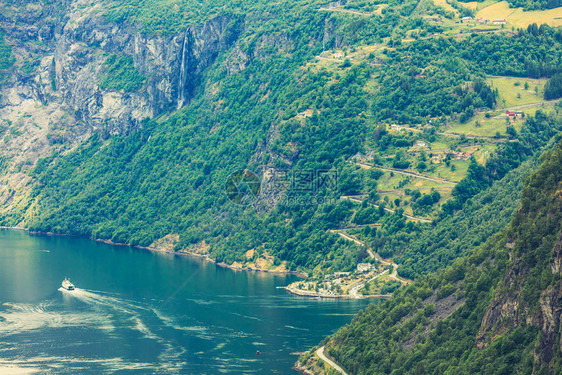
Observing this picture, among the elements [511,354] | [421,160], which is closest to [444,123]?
[421,160]

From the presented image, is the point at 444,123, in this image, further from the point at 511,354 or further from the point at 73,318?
the point at 511,354

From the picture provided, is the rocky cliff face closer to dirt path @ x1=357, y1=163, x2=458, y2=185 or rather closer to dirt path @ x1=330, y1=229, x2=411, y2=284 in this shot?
dirt path @ x1=330, y1=229, x2=411, y2=284

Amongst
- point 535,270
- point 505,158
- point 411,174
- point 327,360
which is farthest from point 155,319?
point 535,270

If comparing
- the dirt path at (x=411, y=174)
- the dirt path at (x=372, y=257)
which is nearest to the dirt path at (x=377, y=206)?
the dirt path at (x=372, y=257)

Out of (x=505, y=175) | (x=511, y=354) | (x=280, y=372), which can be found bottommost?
(x=280, y=372)

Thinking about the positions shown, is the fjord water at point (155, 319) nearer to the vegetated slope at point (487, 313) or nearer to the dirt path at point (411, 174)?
the vegetated slope at point (487, 313)
